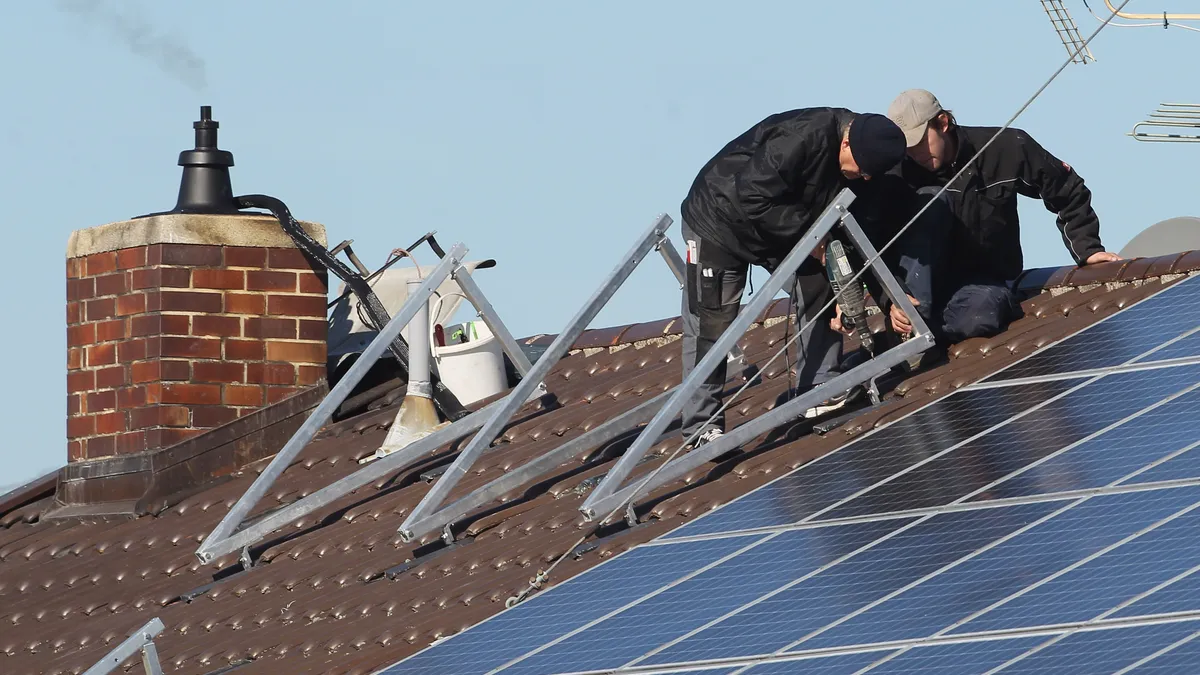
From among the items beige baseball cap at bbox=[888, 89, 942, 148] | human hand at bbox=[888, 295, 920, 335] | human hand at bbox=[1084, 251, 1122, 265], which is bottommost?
human hand at bbox=[888, 295, 920, 335]

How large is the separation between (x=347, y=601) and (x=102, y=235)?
16.1 ft

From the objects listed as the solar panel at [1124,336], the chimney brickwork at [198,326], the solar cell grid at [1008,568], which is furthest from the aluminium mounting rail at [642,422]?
the chimney brickwork at [198,326]

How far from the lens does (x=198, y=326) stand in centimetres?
1239

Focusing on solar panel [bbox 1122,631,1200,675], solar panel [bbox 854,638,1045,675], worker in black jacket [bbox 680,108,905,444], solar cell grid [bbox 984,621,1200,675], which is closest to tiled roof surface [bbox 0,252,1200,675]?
worker in black jacket [bbox 680,108,905,444]

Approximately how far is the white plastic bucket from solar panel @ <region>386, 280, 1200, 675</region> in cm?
414

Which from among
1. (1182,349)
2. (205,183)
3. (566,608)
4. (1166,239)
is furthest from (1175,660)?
(205,183)

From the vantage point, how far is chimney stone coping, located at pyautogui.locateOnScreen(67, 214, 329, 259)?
12359 millimetres

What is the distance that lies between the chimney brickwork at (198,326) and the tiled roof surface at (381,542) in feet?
1.75

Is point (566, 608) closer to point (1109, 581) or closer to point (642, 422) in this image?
point (1109, 581)

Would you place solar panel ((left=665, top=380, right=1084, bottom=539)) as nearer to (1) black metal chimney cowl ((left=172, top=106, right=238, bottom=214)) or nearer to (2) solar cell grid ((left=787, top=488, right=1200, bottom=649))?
(2) solar cell grid ((left=787, top=488, right=1200, bottom=649))

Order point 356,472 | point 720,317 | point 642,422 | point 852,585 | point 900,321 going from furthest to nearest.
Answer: point 356,472 → point 642,422 → point 900,321 → point 720,317 → point 852,585

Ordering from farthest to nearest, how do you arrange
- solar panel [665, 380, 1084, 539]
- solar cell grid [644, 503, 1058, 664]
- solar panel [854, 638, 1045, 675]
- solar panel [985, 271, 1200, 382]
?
solar panel [985, 271, 1200, 382]
solar panel [665, 380, 1084, 539]
solar cell grid [644, 503, 1058, 664]
solar panel [854, 638, 1045, 675]

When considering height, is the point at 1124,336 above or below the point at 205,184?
below

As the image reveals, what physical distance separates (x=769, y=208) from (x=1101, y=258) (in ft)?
6.65
